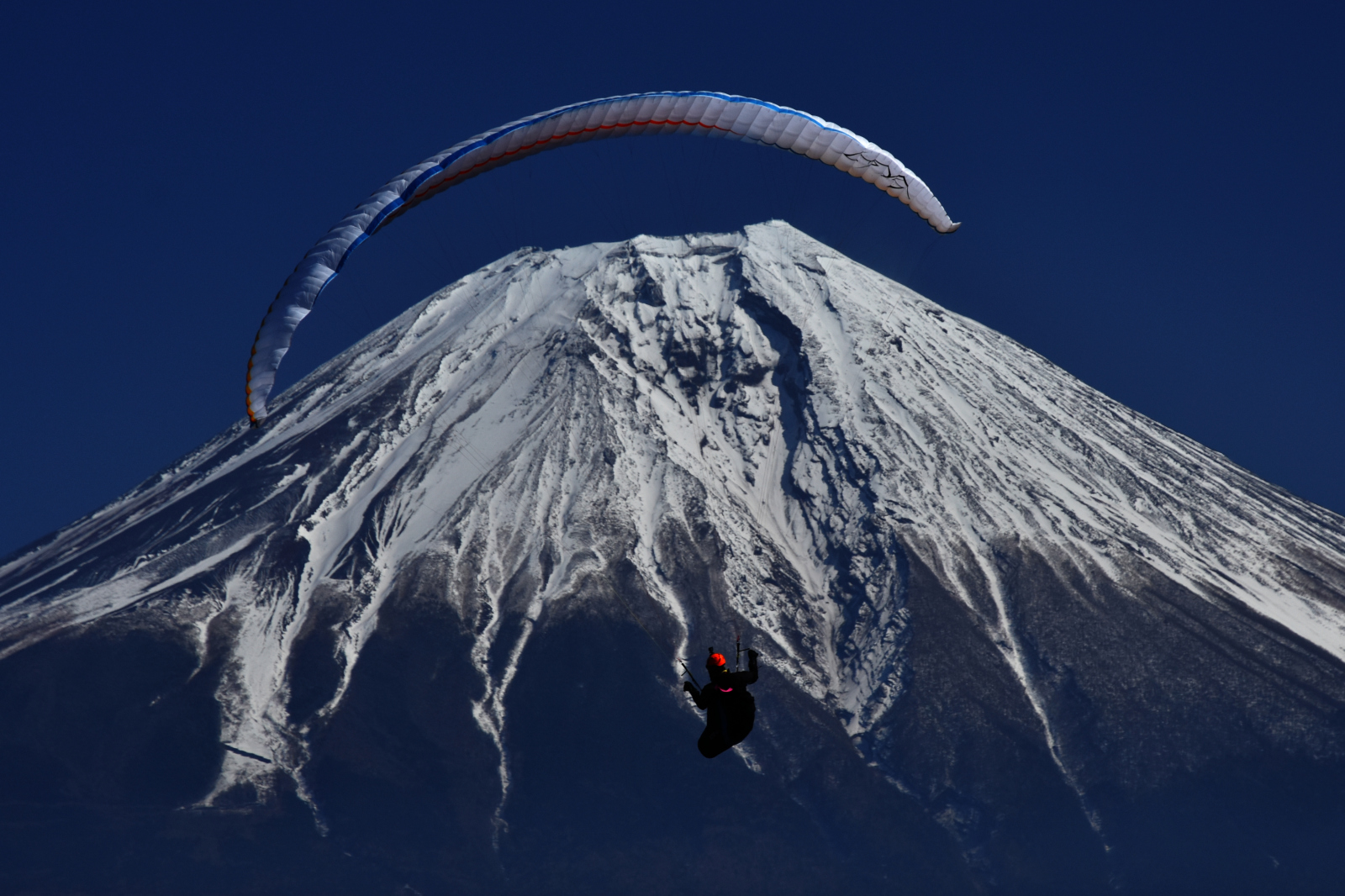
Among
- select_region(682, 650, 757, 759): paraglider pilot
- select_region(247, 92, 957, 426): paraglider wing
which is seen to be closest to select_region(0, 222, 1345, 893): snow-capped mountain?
select_region(247, 92, 957, 426): paraglider wing

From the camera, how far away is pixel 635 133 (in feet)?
128

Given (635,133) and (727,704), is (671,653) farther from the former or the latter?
(727,704)

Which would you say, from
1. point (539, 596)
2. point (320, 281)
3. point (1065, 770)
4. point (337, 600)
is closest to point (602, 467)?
point (539, 596)

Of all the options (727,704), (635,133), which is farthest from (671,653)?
(727,704)

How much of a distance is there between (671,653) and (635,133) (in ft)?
190

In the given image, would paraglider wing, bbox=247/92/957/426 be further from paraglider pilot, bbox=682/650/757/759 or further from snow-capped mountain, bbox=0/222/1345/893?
snow-capped mountain, bbox=0/222/1345/893

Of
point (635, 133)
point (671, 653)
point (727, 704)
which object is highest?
point (635, 133)

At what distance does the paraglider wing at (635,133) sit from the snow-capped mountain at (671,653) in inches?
2723

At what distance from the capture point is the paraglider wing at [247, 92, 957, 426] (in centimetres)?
3641

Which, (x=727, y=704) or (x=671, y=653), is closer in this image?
(x=727, y=704)

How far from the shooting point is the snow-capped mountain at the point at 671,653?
341ft

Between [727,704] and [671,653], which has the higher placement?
[671,653]

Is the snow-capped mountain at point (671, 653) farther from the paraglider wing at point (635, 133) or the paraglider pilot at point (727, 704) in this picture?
the paraglider pilot at point (727, 704)

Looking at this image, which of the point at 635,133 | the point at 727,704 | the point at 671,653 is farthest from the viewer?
the point at 671,653
